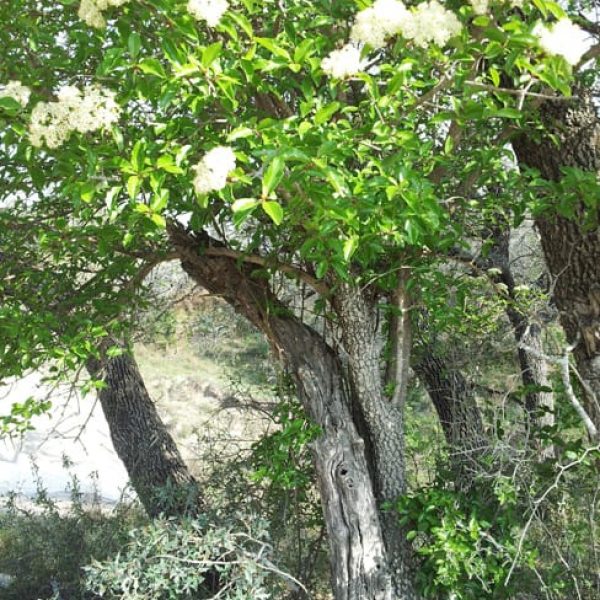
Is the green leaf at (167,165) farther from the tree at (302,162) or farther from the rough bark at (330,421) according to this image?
the rough bark at (330,421)

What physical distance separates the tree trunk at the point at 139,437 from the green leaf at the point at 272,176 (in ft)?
11.1

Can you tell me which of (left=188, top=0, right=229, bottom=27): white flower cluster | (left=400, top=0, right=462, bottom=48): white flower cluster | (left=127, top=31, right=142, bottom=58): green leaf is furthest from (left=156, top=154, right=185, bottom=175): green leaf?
(left=400, top=0, right=462, bottom=48): white flower cluster

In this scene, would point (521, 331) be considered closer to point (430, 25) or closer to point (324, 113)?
point (324, 113)

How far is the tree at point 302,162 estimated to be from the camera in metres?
1.92

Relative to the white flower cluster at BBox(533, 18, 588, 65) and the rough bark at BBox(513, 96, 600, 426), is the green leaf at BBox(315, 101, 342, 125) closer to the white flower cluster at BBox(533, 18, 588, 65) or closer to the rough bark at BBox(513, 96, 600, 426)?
the white flower cluster at BBox(533, 18, 588, 65)

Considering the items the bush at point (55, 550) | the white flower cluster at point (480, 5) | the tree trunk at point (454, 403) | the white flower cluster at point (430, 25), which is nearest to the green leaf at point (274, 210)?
the white flower cluster at point (430, 25)

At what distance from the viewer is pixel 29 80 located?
2.44 meters

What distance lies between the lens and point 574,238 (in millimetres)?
3043

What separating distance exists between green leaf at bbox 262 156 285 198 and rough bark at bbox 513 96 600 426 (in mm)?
1511

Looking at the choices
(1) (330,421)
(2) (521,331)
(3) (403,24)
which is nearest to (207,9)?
(3) (403,24)

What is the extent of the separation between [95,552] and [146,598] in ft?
5.44

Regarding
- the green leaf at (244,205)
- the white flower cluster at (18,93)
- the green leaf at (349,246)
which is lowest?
the green leaf at (349,246)

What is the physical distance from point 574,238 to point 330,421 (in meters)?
1.29

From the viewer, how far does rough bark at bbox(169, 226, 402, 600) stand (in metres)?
3.36
